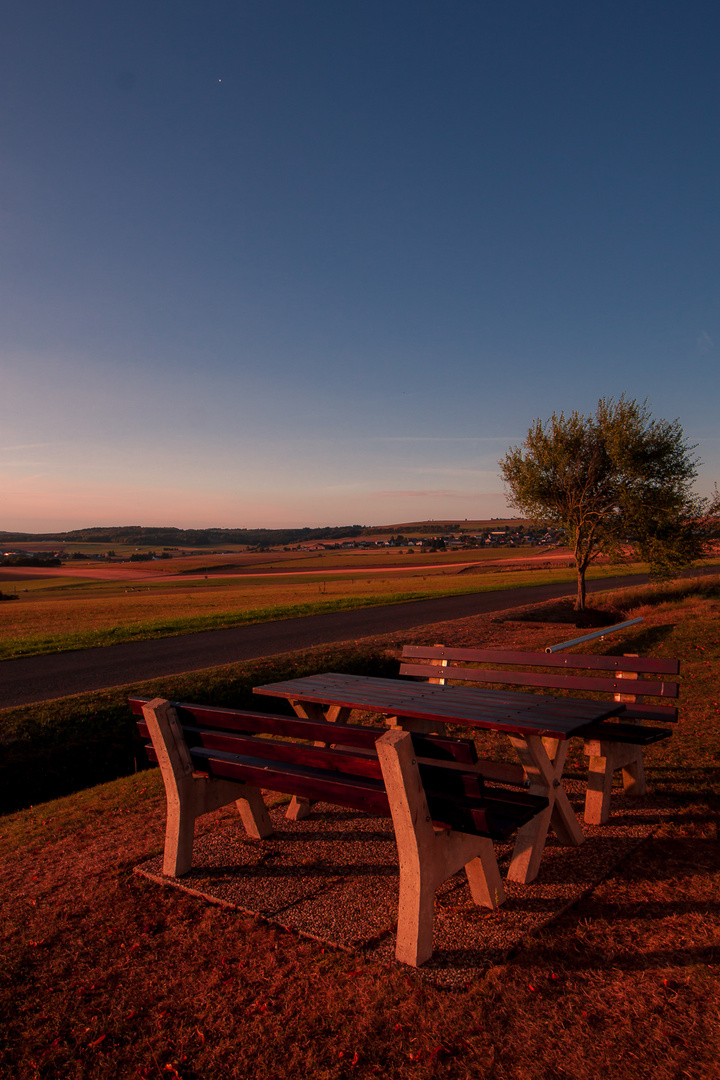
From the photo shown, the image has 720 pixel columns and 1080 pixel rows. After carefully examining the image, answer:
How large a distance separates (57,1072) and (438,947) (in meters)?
1.67

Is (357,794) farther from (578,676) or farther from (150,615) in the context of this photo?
(150,615)

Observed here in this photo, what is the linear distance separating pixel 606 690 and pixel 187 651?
1167 cm

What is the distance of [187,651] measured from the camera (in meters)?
15.2

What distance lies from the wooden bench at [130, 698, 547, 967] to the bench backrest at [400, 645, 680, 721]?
6.50 ft

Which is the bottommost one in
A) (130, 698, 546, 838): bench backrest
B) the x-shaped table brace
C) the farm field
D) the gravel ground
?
the farm field

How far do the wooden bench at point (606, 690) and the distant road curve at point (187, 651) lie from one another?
21.8 ft

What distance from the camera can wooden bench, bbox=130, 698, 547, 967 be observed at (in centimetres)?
298

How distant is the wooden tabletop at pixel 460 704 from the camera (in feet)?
12.5

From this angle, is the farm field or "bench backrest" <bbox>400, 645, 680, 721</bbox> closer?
"bench backrest" <bbox>400, 645, 680, 721</bbox>

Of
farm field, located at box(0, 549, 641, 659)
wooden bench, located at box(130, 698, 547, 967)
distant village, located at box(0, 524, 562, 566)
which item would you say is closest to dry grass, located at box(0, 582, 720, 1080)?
wooden bench, located at box(130, 698, 547, 967)

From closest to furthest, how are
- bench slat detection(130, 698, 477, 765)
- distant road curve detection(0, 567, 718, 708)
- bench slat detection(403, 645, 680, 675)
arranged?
bench slat detection(130, 698, 477, 765)
bench slat detection(403, 645, 680, 675)
distant road curve detection(0, 567, 718, 708)

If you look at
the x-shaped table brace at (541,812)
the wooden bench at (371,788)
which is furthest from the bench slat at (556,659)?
the wooden bench at (371,788)

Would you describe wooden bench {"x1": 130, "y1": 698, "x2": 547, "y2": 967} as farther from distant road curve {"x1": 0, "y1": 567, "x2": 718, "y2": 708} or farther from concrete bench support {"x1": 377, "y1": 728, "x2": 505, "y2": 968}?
distant road curve {"x1": 0, "y1": 567, "x2": 718, "y2": 708}

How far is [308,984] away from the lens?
2844 mm
